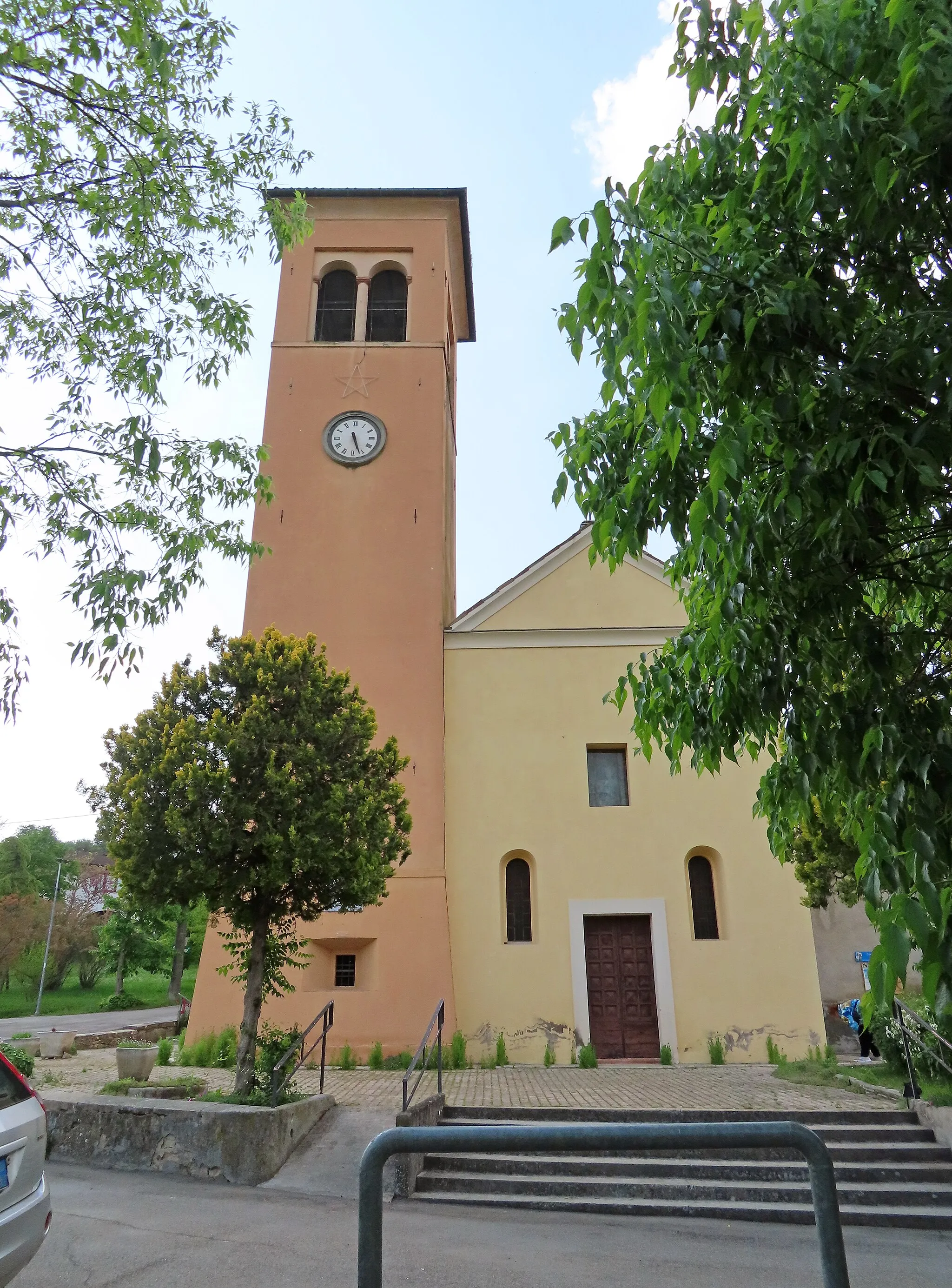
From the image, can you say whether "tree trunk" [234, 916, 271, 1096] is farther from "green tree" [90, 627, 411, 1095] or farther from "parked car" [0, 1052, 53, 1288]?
"parked car" [0, 1052, 53, 1288]

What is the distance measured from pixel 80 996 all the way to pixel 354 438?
121 ft

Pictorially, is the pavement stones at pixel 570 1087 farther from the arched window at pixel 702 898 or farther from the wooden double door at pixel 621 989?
the arched window at pixel 702 898

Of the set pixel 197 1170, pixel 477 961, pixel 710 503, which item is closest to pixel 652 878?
pixel 477 961

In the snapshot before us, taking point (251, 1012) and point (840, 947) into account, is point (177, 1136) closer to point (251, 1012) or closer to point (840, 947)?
point (251, 1012)

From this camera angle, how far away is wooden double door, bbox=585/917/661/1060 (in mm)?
13836

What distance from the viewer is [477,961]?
14125 millimetres

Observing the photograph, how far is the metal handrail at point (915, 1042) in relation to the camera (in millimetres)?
8734

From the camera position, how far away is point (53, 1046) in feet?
51.7

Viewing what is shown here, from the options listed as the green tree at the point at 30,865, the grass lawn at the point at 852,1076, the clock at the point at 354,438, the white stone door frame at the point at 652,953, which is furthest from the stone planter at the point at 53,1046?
the green tree at the point at 30,865

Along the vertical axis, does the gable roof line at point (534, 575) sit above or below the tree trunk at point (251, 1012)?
above

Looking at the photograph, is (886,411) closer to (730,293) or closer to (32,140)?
(730,293)

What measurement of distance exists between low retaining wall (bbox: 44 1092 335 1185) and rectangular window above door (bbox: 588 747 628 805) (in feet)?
27.0

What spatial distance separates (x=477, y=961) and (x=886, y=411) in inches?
499

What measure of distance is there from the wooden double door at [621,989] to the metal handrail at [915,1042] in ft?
15.0
